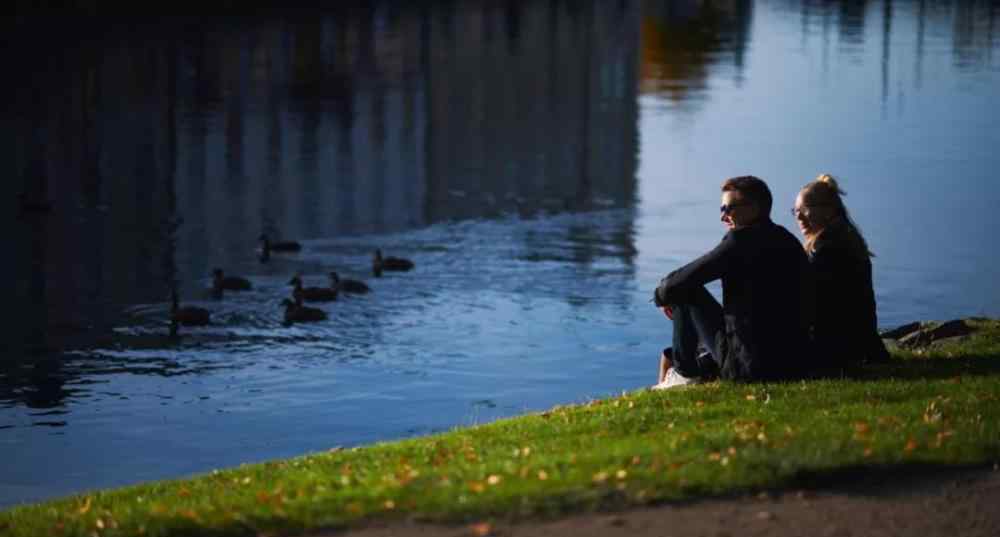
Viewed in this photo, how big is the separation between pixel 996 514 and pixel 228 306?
2105cm

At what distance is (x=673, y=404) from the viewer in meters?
13.7

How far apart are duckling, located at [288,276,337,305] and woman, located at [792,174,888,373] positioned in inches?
631

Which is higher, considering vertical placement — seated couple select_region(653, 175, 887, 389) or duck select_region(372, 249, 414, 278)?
seated couple select_region(653, 175, 887, 389)

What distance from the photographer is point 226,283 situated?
3111cm

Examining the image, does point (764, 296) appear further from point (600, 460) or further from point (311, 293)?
point (311, 293)

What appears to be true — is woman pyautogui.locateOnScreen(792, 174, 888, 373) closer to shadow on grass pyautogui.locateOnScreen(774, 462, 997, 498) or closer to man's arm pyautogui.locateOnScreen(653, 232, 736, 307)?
man's arm pyautogui.locateOnScreen(653, 232, 736, 307)

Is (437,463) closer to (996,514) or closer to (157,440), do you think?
(996,514)

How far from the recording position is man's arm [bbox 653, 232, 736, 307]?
13.6 metres

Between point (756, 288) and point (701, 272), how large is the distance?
40cm

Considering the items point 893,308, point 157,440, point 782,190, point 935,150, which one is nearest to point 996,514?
point 157,440

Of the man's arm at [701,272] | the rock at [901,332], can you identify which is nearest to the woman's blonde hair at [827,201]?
the man's arm at [701,272]

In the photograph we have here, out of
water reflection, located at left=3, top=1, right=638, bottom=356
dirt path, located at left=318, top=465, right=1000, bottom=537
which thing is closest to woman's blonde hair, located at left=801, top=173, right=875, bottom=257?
dirt path, located at left=318, top=465, right=1000, bottom=537

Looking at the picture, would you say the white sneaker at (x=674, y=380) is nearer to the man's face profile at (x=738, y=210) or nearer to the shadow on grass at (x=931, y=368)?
the shadow on grass at (x=931, y=368)

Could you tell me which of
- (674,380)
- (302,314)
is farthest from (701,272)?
(302,314)
